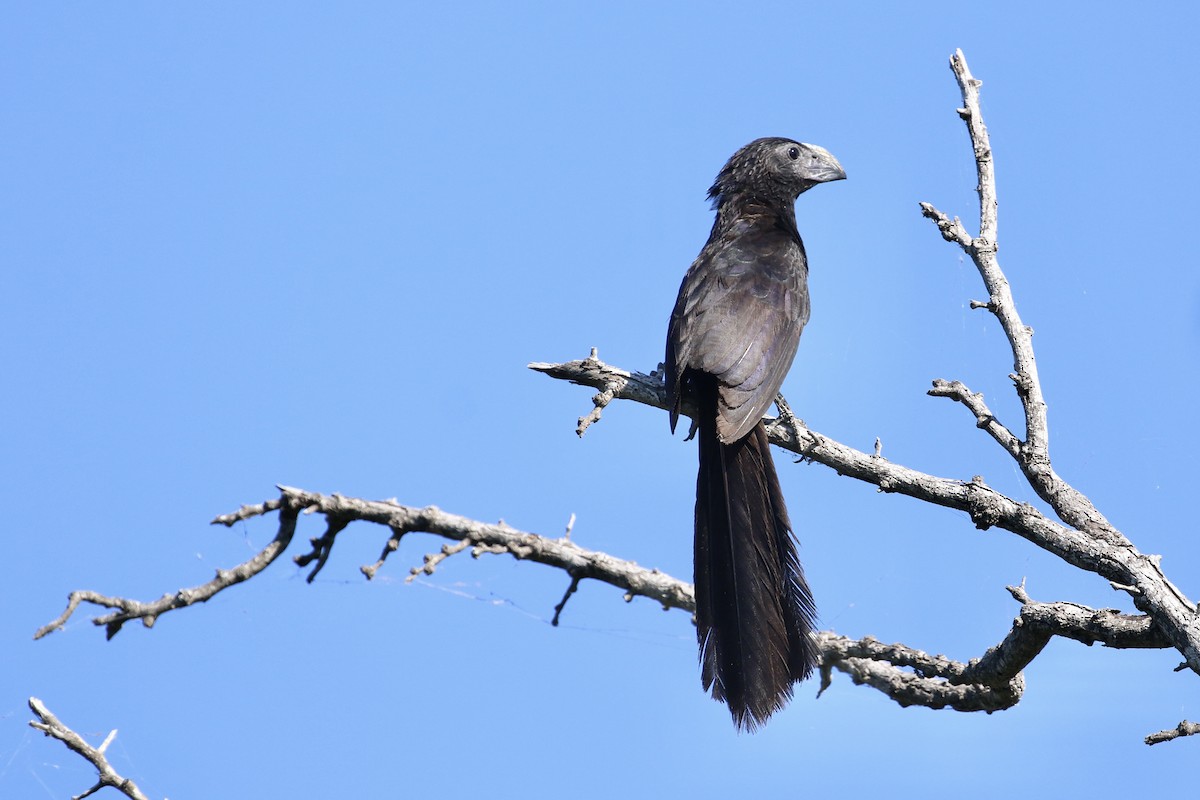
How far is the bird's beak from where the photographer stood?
6551mm

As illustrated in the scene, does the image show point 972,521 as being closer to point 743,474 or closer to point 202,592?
point 743,474

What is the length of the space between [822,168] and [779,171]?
27cm

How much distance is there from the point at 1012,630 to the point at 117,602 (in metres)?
2.98

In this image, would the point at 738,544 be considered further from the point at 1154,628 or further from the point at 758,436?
the point at 1154,628

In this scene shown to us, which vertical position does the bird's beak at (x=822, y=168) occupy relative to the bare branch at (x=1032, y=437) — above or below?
above

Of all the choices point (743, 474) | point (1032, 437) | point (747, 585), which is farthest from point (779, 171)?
point (747, 585)

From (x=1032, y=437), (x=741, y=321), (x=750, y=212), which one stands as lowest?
(x=1032, y=437)

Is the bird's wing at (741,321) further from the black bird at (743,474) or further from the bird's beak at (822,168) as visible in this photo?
the bird's beak at (822,168)

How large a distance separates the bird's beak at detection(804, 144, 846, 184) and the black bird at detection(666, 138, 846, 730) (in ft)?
3.60

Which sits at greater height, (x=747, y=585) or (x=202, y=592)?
(x=747, y=585)

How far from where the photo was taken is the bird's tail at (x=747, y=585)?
4.06m

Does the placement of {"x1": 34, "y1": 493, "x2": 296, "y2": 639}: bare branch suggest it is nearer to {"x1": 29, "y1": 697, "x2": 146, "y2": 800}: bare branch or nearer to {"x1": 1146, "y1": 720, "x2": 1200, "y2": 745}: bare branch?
{"x1": 29, "y1": 697, "x2": 146, "y2": 800}: bare branch

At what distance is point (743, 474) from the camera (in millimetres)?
4504

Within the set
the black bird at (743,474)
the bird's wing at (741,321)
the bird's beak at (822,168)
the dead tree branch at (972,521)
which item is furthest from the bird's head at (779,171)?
the dead tree branch at (972,521)
